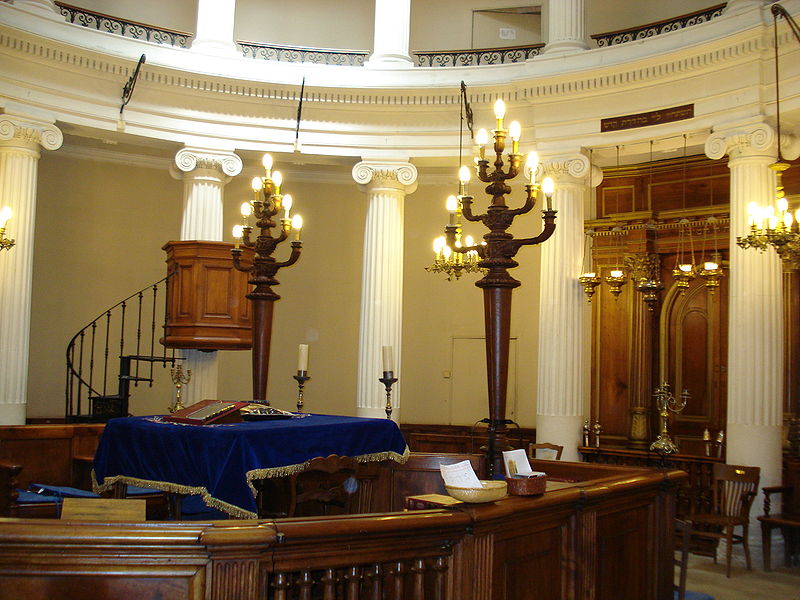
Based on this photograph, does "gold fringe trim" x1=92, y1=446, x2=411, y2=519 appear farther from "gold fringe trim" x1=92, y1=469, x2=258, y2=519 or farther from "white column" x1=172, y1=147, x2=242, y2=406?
"white column" x1=172, y1=147, x2=242, y2=406

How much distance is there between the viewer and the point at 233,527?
3.03 meters

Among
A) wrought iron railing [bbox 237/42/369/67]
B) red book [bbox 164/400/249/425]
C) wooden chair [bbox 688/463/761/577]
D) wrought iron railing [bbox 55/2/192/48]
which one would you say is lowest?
wooden chair [bbox 688/463/761/577]

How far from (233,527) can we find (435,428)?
11297 millimetres

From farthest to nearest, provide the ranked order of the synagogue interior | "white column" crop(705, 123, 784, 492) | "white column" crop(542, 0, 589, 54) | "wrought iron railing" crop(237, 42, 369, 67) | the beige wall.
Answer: the beige wall
"wrought iron railing" crop(237, 42, 369, 67)
"white column" crop(542, 0, 589, 54)
"white column" crop(705, 123, 784, 492)
the synagogue interior

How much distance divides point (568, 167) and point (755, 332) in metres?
3.14

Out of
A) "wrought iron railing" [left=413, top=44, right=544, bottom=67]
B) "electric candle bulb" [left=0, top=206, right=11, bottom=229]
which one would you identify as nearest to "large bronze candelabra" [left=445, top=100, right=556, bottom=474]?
"electric candle bulb" [left=0, top=206, right=11, bottom=229]

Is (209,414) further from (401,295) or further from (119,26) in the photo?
(119,26)

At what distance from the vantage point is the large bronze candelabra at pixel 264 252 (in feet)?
25.2

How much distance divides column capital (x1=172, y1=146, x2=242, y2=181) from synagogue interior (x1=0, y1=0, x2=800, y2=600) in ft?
0.13

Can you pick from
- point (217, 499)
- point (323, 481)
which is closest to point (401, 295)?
point (323, 481)

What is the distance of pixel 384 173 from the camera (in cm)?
1159

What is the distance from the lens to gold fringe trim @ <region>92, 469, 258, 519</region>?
5.14 meters

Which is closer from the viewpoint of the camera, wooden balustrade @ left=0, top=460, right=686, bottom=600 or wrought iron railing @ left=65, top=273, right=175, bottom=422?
wooden balustrade @ left=0, top=460, right=686, bottom=600

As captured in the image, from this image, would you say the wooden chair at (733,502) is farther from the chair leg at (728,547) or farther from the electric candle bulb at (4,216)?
the electric candle bulb at (4,216)
